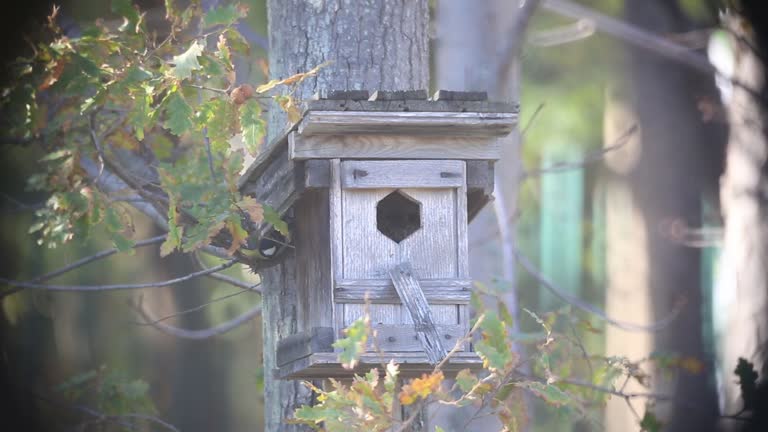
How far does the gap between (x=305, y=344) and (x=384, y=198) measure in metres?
0.64

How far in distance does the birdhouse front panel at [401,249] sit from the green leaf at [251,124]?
1.12ft

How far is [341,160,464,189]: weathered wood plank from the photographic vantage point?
148 inches

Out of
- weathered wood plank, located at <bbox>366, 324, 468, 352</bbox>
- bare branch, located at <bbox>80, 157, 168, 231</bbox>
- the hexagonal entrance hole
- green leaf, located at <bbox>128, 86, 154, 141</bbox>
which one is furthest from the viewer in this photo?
bare branch, located at <bbox>80, 157, 168, 231</bbox>

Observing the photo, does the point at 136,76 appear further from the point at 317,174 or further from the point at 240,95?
the point at 317,174

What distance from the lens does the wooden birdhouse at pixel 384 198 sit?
3617mm

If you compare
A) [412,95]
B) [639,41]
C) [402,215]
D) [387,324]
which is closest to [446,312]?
[387,324]

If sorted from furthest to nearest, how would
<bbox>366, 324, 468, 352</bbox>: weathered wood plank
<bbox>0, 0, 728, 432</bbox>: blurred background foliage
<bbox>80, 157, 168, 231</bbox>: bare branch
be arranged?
<bbox>0, 0, 728, 432</bbox>: blurred background foliage → <bbox>80, 157, 168, 231</bbox>: bare branch → <bbox>366, 324, 468, 352</bbox>: weathered wood plank

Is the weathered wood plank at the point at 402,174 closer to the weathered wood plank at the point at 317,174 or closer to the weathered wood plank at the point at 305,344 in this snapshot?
A: the weathered wood plank at the point at 317,174

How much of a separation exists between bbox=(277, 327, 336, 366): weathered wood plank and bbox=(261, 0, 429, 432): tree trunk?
396 millimetres

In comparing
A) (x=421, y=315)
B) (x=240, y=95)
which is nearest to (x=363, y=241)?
(x=421, y=315)

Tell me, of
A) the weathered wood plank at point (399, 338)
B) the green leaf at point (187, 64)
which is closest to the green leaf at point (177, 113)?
the green leaf at point (187, 64)

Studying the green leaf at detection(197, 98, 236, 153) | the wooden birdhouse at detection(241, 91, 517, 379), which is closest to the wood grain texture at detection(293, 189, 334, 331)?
the wooden birdhouse at detection(241, 91, 517, 379)

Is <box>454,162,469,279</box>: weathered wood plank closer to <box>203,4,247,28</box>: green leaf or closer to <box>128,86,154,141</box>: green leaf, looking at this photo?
<box>203,4,247,28</box>: green leaf

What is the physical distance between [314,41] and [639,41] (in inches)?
223
